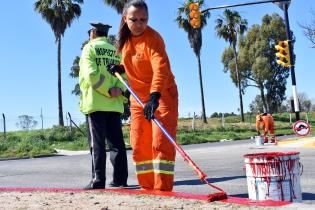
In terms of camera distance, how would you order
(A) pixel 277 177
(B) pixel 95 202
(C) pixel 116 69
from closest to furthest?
(A) pixel 277 177
(B) pixel 95 202
(C) pixel 116 69

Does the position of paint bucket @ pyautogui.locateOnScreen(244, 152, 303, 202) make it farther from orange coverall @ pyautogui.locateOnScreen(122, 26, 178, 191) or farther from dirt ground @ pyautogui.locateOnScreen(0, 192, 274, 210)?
orange coverall @ pyautogui.locateOnScreen(122, 26, 178, 191)

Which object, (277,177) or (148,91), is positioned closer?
(277,177)

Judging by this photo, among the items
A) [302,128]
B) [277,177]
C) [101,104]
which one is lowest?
[277,177]

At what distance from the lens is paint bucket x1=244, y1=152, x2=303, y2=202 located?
404cm

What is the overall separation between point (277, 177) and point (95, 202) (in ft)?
4.90

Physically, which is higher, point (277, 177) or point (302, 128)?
point (302, 128)

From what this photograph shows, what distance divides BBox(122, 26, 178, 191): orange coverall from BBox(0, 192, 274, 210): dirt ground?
15.1 inches

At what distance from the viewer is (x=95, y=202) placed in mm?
4266

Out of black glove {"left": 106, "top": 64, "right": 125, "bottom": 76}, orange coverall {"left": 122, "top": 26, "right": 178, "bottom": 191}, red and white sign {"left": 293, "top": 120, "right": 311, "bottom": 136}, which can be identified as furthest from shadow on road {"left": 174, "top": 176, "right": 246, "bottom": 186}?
red and white sign {"left": 293, "top": 120, "right": 311, "bottom": 136}

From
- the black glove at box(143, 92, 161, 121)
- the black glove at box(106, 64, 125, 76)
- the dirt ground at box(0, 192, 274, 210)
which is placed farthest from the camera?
the black glove at box(106, 64, 125, 76)

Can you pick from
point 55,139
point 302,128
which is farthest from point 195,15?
point 55,139

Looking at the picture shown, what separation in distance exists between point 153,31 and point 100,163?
5.36ft

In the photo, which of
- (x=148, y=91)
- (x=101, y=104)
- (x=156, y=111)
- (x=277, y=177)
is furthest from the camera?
(x=101, y=104)

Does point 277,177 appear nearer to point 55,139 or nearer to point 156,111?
point 156,111
